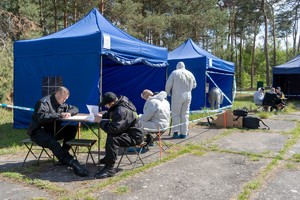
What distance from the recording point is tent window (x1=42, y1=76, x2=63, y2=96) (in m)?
7.65

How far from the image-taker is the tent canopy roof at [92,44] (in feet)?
22.8

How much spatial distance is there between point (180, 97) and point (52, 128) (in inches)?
122

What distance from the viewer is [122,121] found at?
428 cm

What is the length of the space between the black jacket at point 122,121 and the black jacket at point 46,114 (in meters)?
0.75

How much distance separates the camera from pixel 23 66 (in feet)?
26.3

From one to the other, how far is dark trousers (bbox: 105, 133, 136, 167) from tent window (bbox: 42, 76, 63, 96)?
3767mm

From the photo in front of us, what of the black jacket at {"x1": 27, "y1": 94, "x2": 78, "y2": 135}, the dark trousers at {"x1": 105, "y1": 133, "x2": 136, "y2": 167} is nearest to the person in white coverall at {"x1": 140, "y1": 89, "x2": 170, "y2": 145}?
the dark trousers at {"x1": 105, "y1": 133, "x2": 136, "y2": 167}

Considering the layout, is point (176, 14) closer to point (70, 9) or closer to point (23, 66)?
point (70, 9)

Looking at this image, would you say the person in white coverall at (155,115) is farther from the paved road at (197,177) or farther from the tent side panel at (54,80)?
the tent side panel at (54,80)

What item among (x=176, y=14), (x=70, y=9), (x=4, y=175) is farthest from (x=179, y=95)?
(x=176, y=14)

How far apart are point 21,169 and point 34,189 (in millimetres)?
950

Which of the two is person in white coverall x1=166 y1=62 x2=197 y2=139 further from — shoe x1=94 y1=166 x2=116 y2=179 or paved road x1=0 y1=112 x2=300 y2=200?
shoe x1=94 y1=166 x2=116 y2=179

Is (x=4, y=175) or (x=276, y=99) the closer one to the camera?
(x=4, y=175)

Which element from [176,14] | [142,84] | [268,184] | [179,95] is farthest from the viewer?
[176,14]
